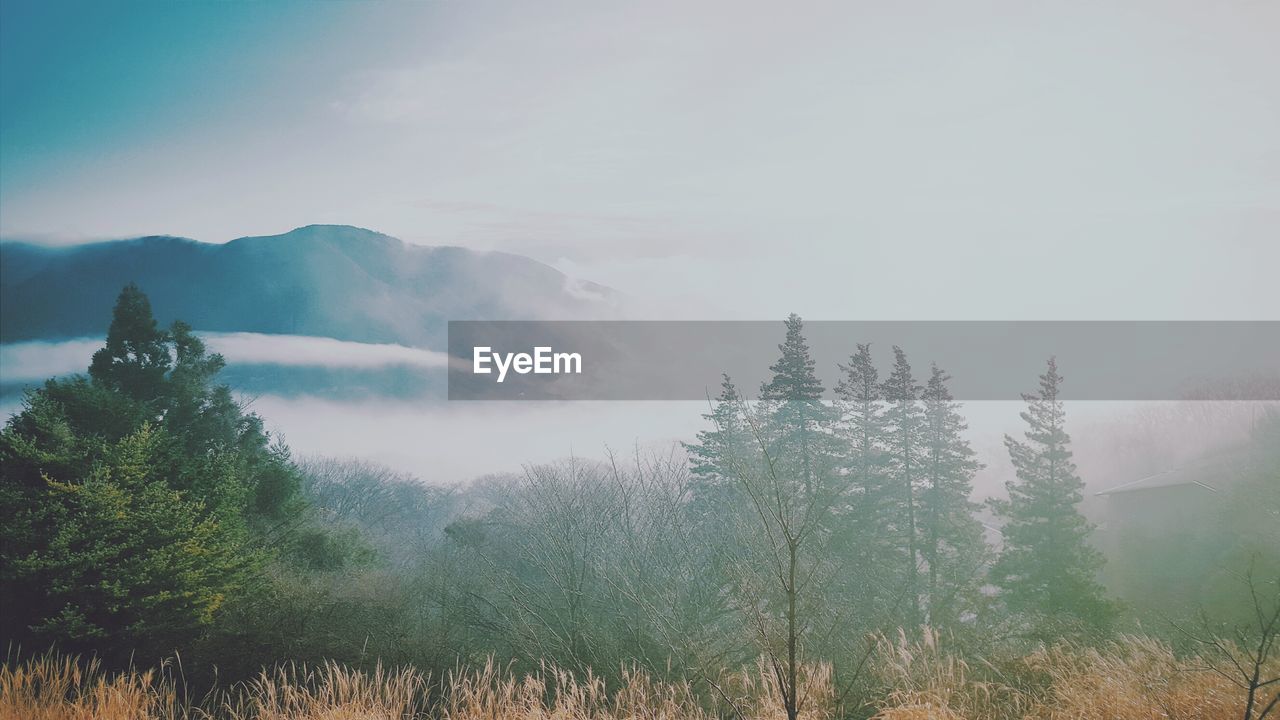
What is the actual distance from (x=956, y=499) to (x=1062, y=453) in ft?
12.8

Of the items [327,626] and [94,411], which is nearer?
[327,626]

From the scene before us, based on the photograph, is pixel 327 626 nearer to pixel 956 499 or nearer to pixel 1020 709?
pixel 1020 709

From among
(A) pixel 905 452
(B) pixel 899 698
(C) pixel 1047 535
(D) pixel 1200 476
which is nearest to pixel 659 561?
(B) pixel 899 698

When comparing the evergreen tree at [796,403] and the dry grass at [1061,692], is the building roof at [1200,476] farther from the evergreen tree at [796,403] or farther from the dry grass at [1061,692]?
the dry grass at [1061,692]

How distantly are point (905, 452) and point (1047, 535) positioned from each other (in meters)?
5.38

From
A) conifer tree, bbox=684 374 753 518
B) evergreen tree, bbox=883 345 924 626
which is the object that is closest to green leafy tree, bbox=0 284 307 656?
conifer tree, bbox=684 374 753 518

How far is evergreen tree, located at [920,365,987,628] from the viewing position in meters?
24.8

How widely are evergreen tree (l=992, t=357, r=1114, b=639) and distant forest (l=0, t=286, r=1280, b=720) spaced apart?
0.08 metres

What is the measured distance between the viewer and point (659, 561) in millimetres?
14977

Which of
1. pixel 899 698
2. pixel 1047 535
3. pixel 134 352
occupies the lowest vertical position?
pixel 1047 535

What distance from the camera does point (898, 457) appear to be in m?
25.6

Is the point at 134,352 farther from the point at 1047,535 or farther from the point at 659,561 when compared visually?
the point at 1047,535

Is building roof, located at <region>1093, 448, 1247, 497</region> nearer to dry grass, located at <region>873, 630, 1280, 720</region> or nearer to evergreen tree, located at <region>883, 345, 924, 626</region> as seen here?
evergreen tree, located at <region>883, 345, 924, 626</region>

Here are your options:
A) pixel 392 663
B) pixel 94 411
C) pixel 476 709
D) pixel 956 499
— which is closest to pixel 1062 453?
pixel 956 499
